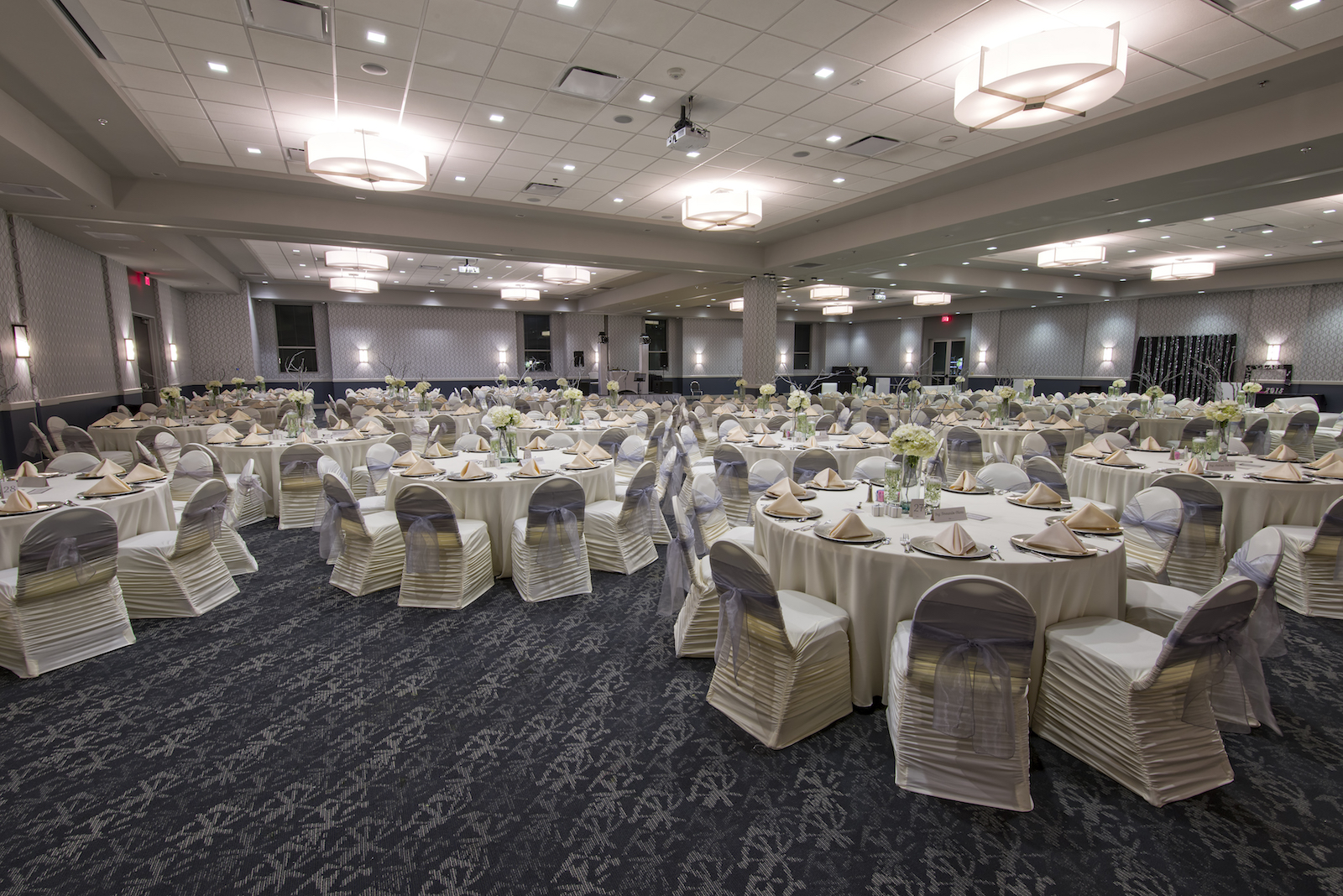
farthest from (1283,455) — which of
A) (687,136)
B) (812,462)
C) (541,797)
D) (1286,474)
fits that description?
(541,797)

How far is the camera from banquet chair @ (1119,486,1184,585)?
3.70 meters

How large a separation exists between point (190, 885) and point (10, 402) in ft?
31.6

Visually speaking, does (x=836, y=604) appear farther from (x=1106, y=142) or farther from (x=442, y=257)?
(x=442, y=257)

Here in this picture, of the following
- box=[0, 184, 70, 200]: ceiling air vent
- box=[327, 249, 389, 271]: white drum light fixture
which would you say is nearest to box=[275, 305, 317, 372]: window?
box=[327, 249, 389, 271]: white drum light fixture

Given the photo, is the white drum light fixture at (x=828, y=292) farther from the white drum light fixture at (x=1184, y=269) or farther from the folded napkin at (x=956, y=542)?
the folded napkin at (x=956, y=542)

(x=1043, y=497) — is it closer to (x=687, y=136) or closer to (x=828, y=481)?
(x=828, y=481)

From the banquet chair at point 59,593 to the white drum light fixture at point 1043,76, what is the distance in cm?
649

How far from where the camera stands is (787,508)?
334 centimetres

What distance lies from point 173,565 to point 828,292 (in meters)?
18.1

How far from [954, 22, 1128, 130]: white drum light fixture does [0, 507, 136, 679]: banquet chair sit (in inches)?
255

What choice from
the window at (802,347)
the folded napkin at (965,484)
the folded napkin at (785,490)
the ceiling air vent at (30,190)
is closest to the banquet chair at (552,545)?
the folded napkin at (785,490)

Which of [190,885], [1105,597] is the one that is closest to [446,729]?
[190,885]

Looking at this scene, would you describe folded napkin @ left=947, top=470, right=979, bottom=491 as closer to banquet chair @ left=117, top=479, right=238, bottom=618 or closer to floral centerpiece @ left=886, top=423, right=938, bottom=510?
floral centerpiece @ left=886, top=423, right=938, bottom=510

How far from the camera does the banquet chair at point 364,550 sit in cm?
443
